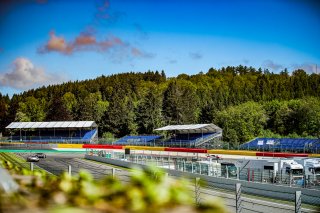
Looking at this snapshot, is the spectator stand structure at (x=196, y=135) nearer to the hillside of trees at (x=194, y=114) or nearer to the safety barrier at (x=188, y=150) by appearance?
the safety barrier at (x=188, y=150)

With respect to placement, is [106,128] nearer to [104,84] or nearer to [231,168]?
[231,168]

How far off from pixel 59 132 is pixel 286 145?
166 feet

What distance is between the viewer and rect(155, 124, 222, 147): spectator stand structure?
197 ft

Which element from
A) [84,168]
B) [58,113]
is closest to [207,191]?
[84,168]

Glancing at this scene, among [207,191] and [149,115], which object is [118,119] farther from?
[207,191]

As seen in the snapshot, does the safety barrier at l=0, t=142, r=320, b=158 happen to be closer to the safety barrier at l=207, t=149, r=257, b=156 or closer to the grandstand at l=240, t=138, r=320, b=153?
the safety barrier at l=207, t=149, r=257, b=156

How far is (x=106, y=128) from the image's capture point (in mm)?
102625

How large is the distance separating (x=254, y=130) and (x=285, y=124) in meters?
14.3

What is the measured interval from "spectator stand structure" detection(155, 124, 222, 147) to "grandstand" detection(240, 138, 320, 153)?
8931 millimetres

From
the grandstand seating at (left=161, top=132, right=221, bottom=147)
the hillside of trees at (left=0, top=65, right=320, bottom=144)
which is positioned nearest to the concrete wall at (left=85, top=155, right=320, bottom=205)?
the grandstand seating at (left=161, top=132, right=221, bottom=147)

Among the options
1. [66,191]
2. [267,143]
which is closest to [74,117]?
[267,143]

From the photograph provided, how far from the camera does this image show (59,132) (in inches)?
3317

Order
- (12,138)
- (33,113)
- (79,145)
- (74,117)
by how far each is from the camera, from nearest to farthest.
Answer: (79,145), (12,138), (74,117), (33,113)

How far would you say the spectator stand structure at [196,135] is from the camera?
5994 centimetres
